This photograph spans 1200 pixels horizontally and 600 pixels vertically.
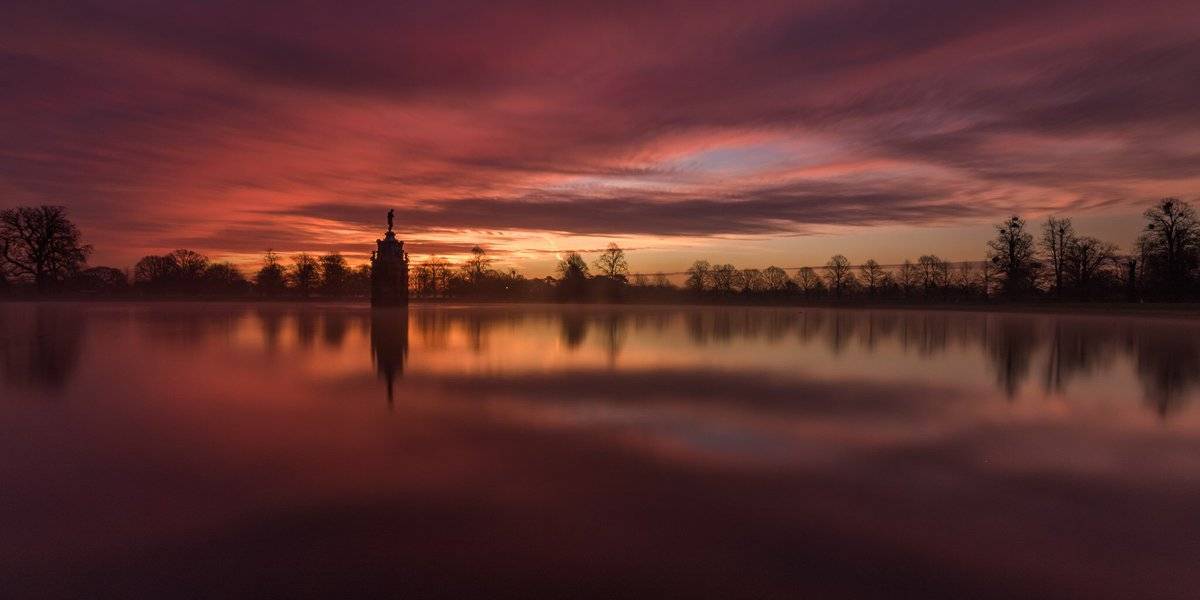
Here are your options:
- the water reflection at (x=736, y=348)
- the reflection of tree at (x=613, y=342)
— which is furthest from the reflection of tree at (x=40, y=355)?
the reflection of tree at (x=613, y=342)

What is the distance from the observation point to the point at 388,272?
58906 millimetres

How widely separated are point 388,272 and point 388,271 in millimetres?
97

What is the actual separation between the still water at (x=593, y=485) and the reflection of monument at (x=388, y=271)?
44.0 metres

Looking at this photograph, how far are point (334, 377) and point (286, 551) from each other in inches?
418

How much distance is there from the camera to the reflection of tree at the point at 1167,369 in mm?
12973

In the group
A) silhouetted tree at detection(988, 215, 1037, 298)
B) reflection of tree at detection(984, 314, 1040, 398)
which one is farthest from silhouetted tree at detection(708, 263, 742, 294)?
reflection of tree at detection(984, 314, 1040, 398)

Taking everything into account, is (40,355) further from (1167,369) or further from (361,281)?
(361,281)

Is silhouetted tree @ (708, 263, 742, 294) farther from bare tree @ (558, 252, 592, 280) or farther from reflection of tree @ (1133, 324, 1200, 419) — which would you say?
reflection of tree @ (1133, 324, 1200, 419)

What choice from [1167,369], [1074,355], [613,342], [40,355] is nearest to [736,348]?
[613,342]

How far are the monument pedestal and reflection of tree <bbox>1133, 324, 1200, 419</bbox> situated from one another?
54219 millimetres

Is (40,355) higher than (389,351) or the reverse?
higher

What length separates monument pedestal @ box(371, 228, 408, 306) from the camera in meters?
58.4

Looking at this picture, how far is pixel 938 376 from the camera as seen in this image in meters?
16.3

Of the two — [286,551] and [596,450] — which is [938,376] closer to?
[596,450]
